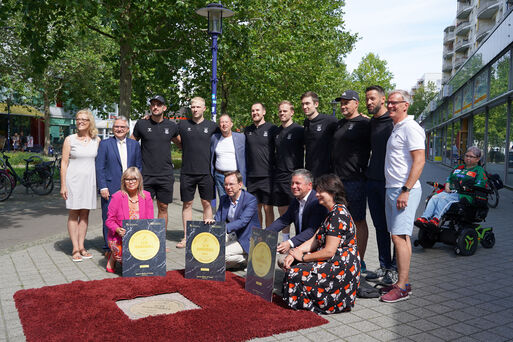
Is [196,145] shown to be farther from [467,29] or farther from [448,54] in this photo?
[448,54]

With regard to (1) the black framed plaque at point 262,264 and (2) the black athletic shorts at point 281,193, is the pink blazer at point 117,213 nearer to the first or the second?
(1) the black framed plaque at point 262,264

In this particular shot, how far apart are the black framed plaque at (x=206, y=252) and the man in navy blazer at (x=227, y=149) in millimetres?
1339

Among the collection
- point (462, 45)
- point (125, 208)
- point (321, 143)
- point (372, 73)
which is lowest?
point (125, 208)

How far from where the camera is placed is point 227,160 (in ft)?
21.7

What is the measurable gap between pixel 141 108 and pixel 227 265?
544 inches

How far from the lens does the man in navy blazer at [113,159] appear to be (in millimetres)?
6082

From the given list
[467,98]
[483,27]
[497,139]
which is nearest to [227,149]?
[497,139]

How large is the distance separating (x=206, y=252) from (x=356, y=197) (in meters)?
1.86

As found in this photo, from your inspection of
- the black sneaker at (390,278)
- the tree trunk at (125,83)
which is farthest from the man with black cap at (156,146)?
the tree trunk at (125,83)

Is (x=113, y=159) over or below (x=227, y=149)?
below

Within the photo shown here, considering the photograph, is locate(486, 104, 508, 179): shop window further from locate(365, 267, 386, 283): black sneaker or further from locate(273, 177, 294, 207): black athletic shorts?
locate(365, 267, 386, 283): black sneaker

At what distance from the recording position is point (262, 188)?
6543 millimetres

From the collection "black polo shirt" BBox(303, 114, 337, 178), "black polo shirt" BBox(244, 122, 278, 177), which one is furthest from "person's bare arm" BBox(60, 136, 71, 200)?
"black polo shirt" BBox(303, 114, 337, 178)

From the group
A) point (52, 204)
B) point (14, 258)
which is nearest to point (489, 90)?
point (52, 204)
